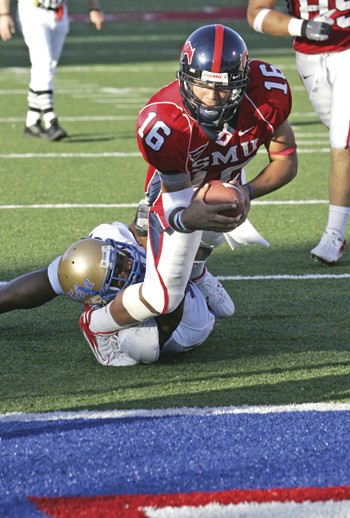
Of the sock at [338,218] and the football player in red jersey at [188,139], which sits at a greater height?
the football player in red jersey at [188,139]

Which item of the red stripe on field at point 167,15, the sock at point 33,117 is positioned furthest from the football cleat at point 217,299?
the red stripe on field at point 167,15

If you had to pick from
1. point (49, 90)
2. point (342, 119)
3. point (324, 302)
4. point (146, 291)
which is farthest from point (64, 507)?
point (49, 90)

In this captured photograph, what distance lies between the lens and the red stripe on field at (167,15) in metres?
26.6

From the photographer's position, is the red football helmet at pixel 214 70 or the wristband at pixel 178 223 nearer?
the wristband at pixel 178 223

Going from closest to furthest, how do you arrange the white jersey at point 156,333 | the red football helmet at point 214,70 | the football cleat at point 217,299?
the red football helmet at point 214,70
the white jersey at point 156,333
the football cleat at point 217,299

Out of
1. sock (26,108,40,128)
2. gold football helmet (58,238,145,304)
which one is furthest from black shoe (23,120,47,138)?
gold football helmet (58,238,145,304)

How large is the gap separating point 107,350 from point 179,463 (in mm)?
997

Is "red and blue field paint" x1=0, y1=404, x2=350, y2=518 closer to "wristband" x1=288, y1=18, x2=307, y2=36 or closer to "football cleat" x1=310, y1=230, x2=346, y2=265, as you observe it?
"football cleat" x1=310, y1=230, x2=346, y2=265

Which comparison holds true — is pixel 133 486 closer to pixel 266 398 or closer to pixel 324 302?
pixel 266 398

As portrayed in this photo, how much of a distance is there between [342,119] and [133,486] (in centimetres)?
321

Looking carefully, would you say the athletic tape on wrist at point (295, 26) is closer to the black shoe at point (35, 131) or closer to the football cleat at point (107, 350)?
the football cleat at point (107, 350)

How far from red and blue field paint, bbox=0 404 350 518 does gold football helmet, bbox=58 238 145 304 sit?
76cm

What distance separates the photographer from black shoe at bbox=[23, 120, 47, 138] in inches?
381

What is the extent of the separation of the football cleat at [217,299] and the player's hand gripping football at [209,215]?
86cm
